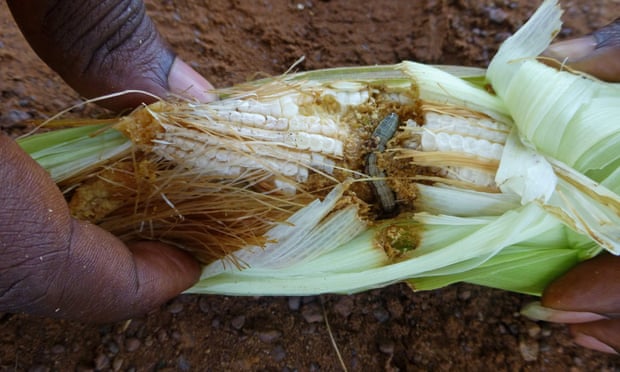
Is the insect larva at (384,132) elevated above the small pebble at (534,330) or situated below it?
above

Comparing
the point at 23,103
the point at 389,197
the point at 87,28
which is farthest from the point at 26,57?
the point at 389,197

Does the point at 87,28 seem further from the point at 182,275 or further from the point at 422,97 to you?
the point at 422,97

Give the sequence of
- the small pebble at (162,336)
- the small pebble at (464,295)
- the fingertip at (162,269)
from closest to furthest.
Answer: the fingertip at (162,269)
the small pebble at (162,336)
the small pebble at (464,295)

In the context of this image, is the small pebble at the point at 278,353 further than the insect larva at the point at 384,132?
Yes

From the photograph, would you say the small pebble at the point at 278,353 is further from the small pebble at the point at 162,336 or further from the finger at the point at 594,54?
the finger at the point at 594,54

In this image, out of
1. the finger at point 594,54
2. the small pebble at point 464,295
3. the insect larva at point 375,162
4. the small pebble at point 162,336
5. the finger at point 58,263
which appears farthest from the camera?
the small pebble at point 464,295

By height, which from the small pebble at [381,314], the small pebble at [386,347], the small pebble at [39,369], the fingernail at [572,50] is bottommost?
the small pebble at [386,347]

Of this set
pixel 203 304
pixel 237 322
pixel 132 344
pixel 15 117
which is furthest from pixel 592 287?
pixel 15 117

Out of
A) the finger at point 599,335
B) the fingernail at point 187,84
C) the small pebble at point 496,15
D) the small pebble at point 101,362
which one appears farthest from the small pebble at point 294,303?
the small pebble at point 496,15
